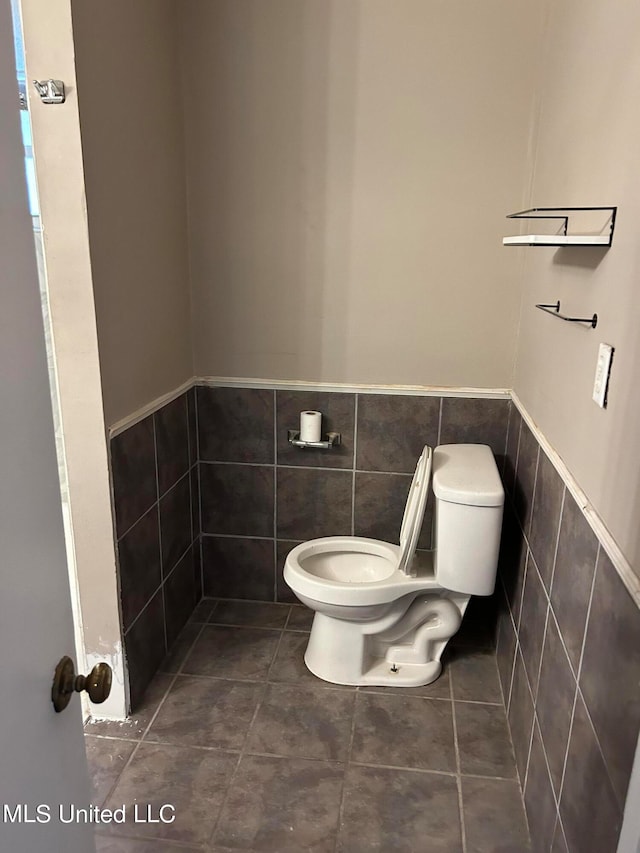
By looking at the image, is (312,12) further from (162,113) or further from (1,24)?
(1,24)

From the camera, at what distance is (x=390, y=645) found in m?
2.26

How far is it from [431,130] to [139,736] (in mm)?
2148

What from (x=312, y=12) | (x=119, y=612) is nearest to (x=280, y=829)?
(x=119, y=612)

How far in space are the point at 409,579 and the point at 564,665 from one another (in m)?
0.75

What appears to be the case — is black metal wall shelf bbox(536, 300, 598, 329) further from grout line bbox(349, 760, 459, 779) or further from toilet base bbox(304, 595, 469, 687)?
grout line bbox(349, 760, 459, 779)

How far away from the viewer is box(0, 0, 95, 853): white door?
70 centimetres

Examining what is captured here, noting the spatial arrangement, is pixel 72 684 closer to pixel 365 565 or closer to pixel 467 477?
pixel 467 477

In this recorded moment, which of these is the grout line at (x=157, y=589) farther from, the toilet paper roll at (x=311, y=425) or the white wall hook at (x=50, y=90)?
the white wall hook at (x=50, y=90)

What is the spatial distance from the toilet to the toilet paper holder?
35 centimetres

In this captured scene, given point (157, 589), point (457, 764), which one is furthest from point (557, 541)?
point (157, 589)

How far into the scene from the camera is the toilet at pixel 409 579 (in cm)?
199

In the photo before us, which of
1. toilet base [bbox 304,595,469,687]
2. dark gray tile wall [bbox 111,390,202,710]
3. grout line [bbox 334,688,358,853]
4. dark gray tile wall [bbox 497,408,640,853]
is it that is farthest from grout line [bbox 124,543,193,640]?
dark gray tile wall [bbox 497,408,640,853]

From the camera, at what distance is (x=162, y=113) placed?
2.10 m

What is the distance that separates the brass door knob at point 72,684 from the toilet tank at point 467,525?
1288 mm
